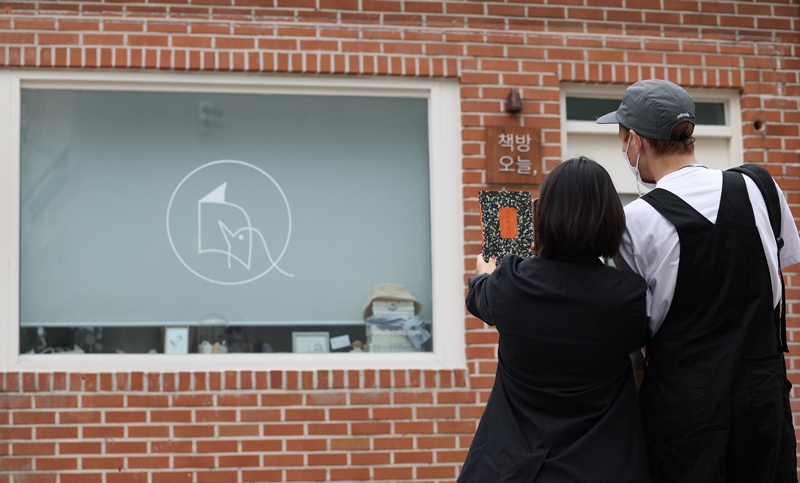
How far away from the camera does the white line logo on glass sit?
502 cm

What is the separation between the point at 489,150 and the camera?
5.00 m

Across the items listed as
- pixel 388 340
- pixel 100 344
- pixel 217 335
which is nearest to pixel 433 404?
pixel 388 340

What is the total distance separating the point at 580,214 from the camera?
233 cm

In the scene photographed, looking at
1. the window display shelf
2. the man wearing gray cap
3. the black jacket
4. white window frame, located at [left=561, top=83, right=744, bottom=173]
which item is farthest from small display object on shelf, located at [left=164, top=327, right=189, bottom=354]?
the man wearing gray cap

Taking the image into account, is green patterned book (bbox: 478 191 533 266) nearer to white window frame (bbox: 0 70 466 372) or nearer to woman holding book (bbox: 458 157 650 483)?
woman holding book (bbox: 458 157 650 483)

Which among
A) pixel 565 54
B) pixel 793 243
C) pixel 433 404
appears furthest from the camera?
pixel 565 54

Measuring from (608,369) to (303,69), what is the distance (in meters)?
3.17

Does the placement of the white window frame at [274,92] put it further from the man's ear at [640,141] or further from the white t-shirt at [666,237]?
the white t-shirt at [666,237]

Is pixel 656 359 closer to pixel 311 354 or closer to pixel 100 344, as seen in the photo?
pixel 311 354

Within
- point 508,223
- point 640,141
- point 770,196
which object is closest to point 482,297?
point 508,223

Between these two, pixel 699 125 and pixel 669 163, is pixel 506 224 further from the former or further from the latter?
pixel 699 125

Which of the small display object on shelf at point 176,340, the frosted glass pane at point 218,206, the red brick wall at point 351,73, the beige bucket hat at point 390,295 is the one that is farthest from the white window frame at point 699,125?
the small display object on shelf at point 176,340

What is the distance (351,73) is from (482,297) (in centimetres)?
285

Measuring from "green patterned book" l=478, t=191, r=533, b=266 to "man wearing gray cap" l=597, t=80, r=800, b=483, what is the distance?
0.43 meters
